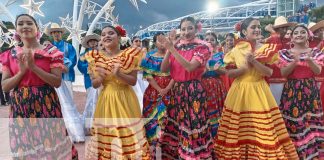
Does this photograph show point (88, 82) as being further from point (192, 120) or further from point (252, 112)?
point (252, 112)

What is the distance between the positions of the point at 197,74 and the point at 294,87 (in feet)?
4.18

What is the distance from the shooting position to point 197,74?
414 centimetres

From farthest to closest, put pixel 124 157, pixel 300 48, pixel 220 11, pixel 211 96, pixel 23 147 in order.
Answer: pixel 220 11 → pixel 211 96 → pixel 300 48 → pixel 124 157 → pixel 23 147

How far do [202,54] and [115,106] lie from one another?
105 centimetres

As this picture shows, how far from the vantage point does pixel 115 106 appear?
400cm

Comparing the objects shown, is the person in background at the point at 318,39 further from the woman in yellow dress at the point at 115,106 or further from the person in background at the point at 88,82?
the person in background at the point at 88,82

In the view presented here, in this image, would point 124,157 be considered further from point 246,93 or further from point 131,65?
point 246,93

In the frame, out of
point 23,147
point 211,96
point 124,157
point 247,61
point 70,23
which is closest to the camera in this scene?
point 23,147

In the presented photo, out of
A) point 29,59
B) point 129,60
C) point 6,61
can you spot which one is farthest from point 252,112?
point 6,61

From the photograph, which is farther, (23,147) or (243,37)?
(243,37)

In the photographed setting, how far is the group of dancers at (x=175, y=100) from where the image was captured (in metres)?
3.51

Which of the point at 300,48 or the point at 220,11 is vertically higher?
the point at 220,11

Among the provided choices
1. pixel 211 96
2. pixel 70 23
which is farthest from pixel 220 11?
pixel 211 96

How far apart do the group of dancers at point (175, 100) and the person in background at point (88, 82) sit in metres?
1.71
